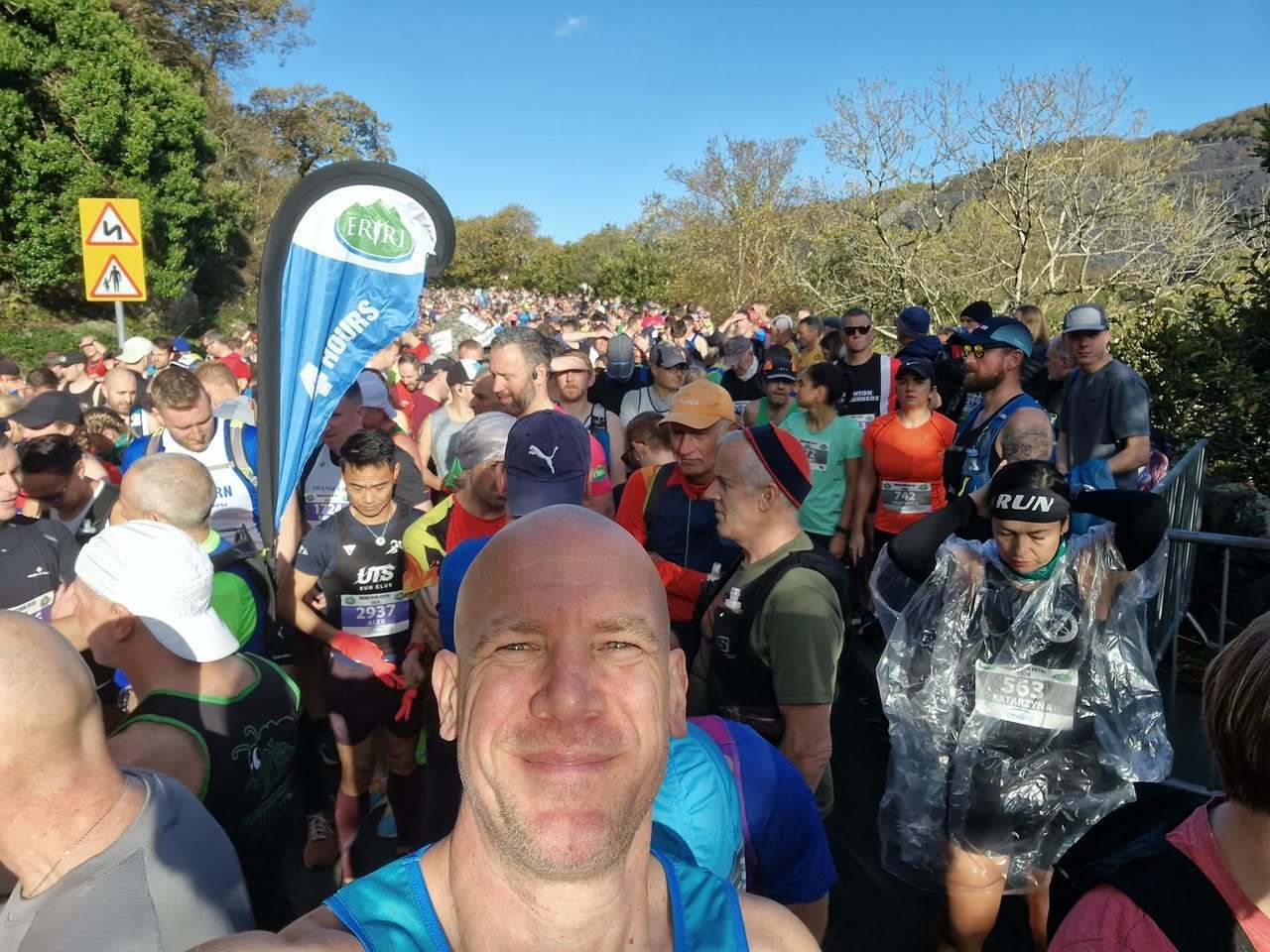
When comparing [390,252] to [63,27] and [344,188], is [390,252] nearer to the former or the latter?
[344,188]

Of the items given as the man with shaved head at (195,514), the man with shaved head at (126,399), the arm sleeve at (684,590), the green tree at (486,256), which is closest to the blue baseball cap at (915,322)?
the arm sleeve at (684,590)

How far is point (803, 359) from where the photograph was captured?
9391mm

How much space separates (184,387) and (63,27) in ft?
74.2

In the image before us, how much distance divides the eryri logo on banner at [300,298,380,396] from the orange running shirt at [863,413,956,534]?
318 centimetres

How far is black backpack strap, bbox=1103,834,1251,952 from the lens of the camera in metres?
1.31

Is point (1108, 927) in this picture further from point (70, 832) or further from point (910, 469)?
point (910, 469)

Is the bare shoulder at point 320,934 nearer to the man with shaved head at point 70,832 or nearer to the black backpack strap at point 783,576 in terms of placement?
the man with shaved head at point 70,832

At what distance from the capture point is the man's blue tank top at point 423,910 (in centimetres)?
105

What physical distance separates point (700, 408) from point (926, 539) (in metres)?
1.23

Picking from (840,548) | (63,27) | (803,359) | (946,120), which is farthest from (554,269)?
(840,548)

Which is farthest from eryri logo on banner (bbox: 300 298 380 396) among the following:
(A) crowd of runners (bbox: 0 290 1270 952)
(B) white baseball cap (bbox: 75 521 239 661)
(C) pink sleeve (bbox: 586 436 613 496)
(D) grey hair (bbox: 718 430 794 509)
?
(D) grey hair (bbox: 718 430 794 509)

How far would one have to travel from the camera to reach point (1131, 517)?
8.47 ft

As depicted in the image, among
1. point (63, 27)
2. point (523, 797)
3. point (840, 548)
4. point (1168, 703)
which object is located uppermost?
point (63, 27)

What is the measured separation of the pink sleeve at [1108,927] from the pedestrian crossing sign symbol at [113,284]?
896cm
